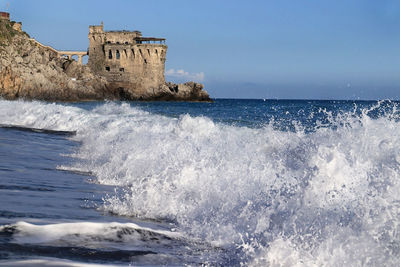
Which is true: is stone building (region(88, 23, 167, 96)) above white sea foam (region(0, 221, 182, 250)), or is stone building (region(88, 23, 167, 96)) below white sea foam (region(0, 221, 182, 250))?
above

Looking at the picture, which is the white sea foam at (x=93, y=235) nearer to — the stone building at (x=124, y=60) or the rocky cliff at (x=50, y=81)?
the rocky cliff at (x=50, y=81)

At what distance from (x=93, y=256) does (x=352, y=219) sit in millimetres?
1729

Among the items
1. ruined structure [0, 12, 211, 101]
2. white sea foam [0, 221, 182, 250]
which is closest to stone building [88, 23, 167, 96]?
ruined structure [0, 12, 211, 101]

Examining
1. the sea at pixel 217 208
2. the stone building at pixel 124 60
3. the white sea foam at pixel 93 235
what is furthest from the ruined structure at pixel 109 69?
the white sea foam at pixel 93 235

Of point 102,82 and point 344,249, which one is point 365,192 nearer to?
point 344,249

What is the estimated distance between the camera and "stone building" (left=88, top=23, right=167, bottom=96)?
2502 inches

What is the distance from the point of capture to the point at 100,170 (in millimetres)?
7410

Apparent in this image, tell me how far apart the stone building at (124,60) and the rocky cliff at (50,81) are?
97 centimetres

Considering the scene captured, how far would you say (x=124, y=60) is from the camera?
63.7 m

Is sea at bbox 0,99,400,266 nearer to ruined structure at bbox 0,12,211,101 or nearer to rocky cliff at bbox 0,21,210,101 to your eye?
rocky cliff at bbox 0,21,210,101

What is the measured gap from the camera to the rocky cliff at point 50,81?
46.9 meters

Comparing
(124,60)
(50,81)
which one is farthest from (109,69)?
(50,81)

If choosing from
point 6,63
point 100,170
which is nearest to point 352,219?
point 100,170

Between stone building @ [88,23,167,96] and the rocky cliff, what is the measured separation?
38.1 inches
